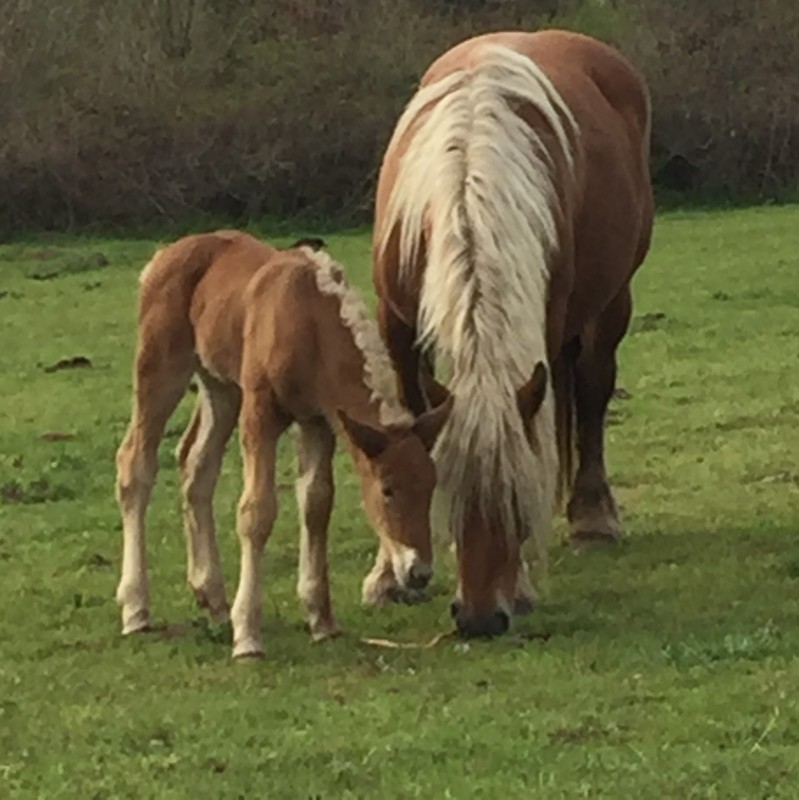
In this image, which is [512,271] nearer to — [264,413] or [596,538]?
[264,413]

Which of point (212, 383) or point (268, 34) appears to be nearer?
point (212, 383)

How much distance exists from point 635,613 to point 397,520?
4.01 feet

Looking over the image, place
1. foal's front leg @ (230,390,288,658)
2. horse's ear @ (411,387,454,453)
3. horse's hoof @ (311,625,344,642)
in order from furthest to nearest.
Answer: horse's hoof @ (311,625,344,642)
foal's front leg @ (230,390,288,658)
horse's ear @ (411,387,454,453)

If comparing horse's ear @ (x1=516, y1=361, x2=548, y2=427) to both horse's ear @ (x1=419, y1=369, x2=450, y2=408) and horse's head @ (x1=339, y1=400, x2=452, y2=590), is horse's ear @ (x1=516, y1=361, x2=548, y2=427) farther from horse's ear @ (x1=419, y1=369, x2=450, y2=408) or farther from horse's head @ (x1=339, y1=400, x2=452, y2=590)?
horse's head @ (x1=339, y1=400, x2=452, y2=590)

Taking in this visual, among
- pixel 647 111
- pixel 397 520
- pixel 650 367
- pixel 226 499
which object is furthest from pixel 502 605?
pixel 650 367

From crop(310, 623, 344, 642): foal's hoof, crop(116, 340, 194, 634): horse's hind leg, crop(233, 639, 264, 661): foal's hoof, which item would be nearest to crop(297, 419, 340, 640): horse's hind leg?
crop(310, 623, 344, 642): foal's hoof

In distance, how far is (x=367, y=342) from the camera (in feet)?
19.8

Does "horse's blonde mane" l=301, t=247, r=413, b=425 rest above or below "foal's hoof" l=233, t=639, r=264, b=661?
above

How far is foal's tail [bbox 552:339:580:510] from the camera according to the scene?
326 inches

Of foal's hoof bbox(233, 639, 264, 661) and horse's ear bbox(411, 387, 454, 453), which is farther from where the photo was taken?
foal's hoof bbox(233, 639, 264, 661)

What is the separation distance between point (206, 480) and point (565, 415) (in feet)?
7.03

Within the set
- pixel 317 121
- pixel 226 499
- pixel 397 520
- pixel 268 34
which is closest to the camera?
pixel 397 520

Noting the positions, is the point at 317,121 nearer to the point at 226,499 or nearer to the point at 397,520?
the point at 226,499

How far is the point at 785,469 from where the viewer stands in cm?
920
